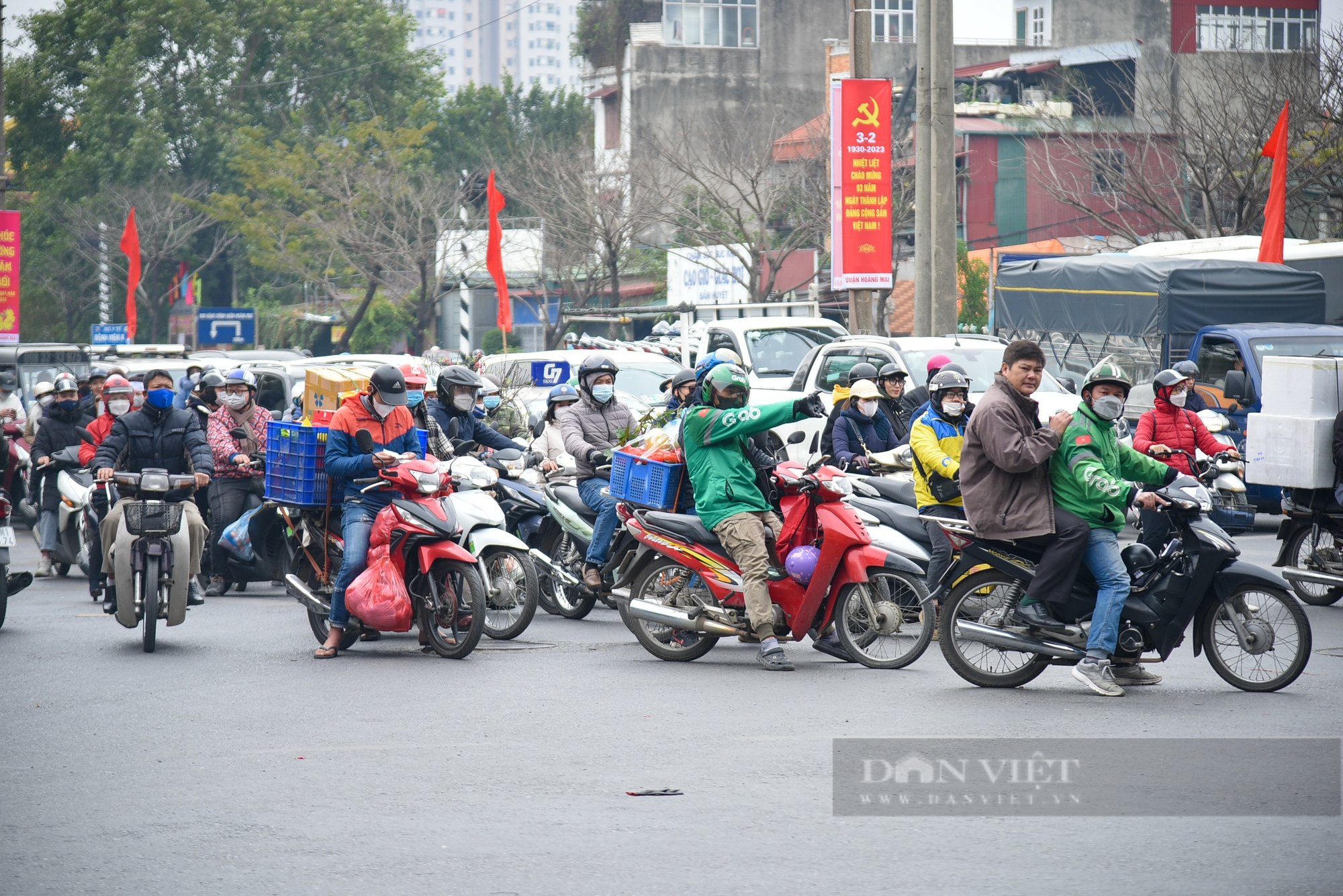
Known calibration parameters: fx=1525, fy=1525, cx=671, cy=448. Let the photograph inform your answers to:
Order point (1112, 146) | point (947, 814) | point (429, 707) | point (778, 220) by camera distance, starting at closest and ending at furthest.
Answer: point (947, 814), point (429, 707), point (1112, 146), point (778, 220)

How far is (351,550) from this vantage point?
926 centimetres

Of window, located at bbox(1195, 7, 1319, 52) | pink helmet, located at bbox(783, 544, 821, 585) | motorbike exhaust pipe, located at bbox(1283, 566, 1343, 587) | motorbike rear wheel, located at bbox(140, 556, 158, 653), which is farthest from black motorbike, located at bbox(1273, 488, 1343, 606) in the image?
window, located at bbox(1195, 7, 1319, 52)

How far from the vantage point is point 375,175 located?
46125mm

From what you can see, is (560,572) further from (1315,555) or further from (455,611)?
(1315,555)

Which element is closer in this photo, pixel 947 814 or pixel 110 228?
pixel 947 814

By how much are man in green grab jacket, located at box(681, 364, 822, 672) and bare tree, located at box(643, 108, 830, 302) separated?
94.4 feet

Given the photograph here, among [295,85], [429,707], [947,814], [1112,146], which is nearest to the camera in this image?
[947,814]

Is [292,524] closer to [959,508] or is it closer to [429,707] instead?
[429,707]

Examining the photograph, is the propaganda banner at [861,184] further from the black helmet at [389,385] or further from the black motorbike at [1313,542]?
the black helmet at [389,385]

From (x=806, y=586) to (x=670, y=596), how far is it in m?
0.89

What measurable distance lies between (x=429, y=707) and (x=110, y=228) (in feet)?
158

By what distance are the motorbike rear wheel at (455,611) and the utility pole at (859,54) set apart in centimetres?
1202

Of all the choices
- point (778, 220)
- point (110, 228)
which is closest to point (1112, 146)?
point (778, 220)

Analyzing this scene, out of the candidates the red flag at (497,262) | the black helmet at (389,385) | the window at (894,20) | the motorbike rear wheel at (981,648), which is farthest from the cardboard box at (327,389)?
the window at (894,20)
